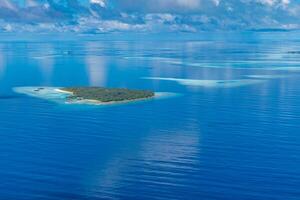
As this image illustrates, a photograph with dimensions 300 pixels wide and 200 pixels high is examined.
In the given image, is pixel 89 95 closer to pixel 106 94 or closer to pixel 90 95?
pixel 90 95

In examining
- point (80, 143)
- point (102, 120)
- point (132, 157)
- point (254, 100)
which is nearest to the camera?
point (132, 157)

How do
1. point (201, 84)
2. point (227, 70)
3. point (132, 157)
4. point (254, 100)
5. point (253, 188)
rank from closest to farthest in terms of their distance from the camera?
point (253, 188) → point (132, 157) → point (254, 100) → point (201, 84) → point (227, 70)

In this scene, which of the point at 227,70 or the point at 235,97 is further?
the point at 227,70

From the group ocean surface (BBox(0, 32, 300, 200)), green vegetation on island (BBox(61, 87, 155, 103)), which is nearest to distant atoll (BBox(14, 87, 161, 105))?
green vegetation on island (BBox(61, 87, 155, 103))

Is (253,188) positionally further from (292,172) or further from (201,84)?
(201,84)

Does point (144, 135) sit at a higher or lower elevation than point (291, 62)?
lower

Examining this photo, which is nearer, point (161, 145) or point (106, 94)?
point (161, 145)

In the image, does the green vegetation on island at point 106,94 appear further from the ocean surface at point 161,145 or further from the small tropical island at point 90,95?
the ocean surface at point 161,145

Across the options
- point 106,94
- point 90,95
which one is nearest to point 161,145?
point 106,94

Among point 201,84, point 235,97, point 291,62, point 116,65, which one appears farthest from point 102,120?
point 291,62
